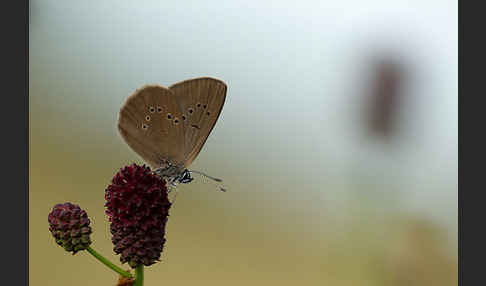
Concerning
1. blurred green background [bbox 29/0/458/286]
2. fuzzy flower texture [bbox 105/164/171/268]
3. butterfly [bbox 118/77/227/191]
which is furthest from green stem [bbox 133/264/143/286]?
blurred green background [bbox 29/0/458/286]

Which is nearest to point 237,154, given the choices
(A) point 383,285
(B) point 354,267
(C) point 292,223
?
(C) point 292,223

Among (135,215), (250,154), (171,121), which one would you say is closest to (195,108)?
(171,121)

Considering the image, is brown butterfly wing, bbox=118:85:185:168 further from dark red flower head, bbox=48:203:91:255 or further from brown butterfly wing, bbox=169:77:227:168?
dark red flower head, bbox=48:203:91:255

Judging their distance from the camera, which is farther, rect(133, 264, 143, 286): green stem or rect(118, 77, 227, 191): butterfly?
rect(118, 77, 227, 191): butterfly

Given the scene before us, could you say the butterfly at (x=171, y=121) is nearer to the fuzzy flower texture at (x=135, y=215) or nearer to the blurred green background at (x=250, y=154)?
the fuzzy flower texture at (x=135, y=215)

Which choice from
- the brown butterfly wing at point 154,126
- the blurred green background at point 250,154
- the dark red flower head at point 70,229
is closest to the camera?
the dark red flower head at point 70,229

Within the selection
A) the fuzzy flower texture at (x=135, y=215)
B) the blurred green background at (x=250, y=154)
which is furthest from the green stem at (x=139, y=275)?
the blurred green background at (x=250, y=154)

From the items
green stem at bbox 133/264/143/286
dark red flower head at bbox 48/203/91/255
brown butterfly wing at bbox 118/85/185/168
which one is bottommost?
green stem at bbox 133/264/143/286

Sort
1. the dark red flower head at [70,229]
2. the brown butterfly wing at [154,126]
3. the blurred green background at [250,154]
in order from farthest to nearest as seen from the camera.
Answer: the blurred green background at [250,154] → the brown butterfly wing at [154,126] → the dark red flower head at [70,229]
